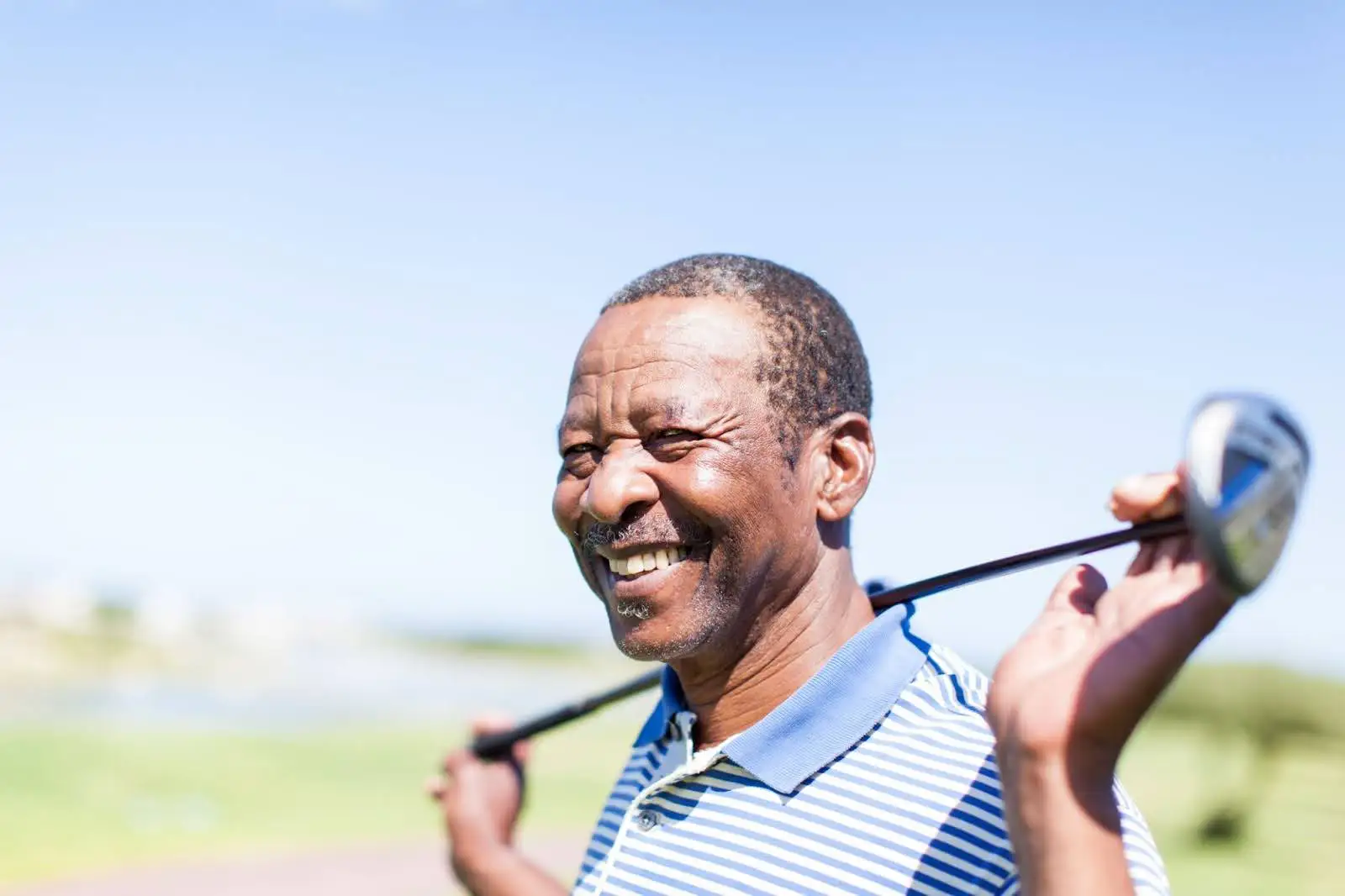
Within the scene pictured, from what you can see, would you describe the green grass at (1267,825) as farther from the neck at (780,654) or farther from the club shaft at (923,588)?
the neck at (780,654)

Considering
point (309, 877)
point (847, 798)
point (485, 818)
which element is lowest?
point (847, 798)

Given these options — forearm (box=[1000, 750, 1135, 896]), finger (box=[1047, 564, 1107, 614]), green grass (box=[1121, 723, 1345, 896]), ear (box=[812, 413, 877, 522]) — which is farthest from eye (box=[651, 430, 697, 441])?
green grass (box=[1121, 723, 1345, 896])

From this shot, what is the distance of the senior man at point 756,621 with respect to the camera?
1.87 m

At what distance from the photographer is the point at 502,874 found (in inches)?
119

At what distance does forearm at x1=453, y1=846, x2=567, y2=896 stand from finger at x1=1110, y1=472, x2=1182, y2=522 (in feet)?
6.00

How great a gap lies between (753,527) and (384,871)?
6578 millimetres

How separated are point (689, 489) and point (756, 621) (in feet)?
0.80

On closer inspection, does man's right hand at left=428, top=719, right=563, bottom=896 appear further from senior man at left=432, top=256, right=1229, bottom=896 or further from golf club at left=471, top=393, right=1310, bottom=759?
golf club at left=471, top=393, right=1310, bottom=759

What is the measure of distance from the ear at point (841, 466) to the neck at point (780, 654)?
10cm

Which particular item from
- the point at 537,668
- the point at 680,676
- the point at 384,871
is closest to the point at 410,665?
the point at 537,668

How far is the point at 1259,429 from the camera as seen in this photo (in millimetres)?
1271

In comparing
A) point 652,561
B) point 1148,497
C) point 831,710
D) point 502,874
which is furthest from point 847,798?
point 502,874

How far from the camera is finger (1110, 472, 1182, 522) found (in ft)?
4.69

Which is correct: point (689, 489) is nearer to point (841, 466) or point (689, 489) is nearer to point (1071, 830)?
point (841, 466)
